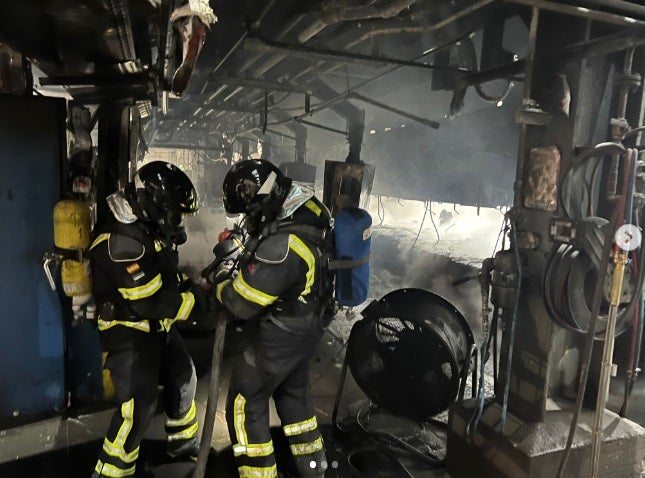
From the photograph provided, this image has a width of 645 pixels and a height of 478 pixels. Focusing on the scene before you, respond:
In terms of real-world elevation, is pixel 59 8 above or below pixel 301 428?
above

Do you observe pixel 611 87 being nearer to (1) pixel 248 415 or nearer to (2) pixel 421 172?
(1) pixel 248 415

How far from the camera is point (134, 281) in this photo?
9.33ft

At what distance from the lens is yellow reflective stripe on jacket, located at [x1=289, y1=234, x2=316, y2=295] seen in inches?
114

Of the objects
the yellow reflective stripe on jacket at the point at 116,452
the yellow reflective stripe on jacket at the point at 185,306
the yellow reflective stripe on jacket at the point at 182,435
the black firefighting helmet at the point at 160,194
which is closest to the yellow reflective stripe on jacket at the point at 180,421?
the yellow reflective stripe on jacket at the point at 182,435

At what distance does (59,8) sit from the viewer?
2.74 m

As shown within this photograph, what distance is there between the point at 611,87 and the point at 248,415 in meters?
3.29

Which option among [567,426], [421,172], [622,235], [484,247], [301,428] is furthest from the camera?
[484,247]

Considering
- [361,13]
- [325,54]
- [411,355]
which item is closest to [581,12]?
[361,13]

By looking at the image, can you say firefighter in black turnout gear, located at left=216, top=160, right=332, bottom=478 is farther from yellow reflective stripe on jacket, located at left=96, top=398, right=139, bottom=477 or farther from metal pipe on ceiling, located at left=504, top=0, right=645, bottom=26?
metal pipe on ceiling, located at left=504, top=0, right=645, bottom=26

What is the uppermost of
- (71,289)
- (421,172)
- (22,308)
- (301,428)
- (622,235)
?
(421,172)

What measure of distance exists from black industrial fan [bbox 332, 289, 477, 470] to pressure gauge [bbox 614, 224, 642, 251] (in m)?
1.61

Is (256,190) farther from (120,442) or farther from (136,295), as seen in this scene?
(120,442)

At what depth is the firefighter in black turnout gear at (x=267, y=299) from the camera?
2902mm

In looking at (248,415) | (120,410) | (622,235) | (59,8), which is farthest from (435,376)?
(59,8)
